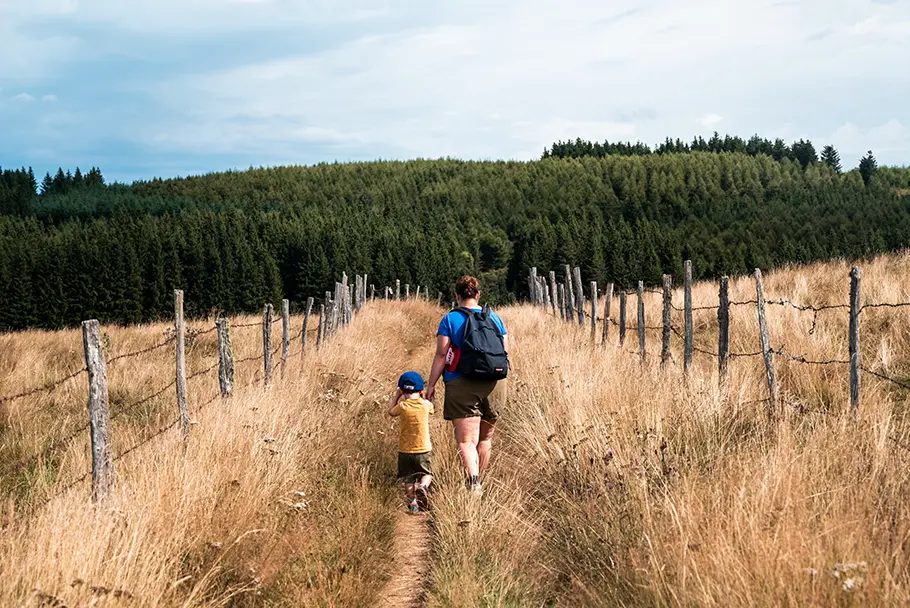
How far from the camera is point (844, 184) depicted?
13262 centimetres

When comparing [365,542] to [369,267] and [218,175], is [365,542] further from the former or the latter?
[218,175]

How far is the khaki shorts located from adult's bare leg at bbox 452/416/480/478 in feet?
0.18

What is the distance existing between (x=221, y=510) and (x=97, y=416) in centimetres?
98

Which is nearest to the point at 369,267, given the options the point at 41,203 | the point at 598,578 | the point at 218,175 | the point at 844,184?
the point at 598,578

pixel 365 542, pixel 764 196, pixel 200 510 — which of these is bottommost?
pixel 365 542

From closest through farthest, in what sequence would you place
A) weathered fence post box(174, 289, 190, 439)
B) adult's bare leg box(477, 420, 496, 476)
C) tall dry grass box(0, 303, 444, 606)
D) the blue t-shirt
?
tall dry grass box(0, 303, 444, 606) → the blue t-shirt → adult's bare leg box(477, 420, 496, 476) → weathered fence post box(174, 289, 190, 439)

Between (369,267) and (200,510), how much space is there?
74297 mm

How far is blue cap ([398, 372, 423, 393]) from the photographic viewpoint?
6648 millimetres

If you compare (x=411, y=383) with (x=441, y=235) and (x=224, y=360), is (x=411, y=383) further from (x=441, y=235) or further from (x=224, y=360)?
(x=441, y=235)

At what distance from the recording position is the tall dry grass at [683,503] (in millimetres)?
3203

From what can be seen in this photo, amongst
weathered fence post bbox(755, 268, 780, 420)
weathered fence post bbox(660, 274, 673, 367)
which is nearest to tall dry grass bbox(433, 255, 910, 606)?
weathered fence post bbox(755, 268, 780, 420)

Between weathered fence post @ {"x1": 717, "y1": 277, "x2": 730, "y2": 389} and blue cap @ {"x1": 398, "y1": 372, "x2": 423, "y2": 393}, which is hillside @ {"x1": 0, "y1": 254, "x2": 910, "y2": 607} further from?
blue cap @ {"x1": 398, "y1": 372, "x2": 423, "y2": 393}

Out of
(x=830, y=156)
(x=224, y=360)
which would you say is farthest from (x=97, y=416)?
(x=830, y=156)

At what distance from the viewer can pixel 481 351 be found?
5.88 metres
